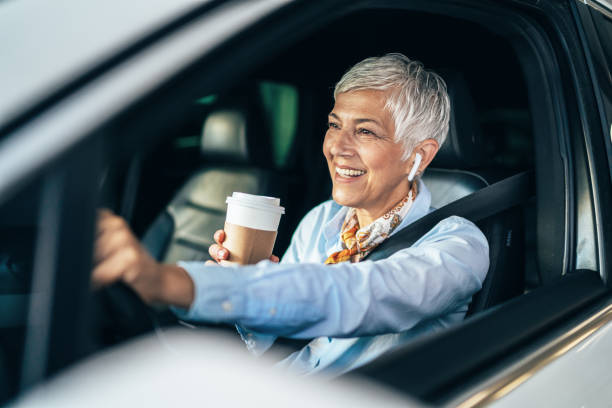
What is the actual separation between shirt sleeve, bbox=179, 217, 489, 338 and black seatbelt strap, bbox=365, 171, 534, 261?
20cm

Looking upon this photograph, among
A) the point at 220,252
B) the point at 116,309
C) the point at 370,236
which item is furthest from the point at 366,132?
the point at 116,309

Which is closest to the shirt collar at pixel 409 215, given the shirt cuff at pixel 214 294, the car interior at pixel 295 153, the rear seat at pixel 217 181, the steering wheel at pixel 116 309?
the car interior at pixel 295 153

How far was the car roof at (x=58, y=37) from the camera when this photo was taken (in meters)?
0.51

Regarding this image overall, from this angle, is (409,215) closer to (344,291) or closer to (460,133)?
(460,133)

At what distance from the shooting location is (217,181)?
291cm

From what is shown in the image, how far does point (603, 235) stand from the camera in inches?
47.6

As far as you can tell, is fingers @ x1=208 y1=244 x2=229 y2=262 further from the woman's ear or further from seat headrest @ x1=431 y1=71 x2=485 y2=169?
seat headrest @ x1=431 y1=71 x2=485 y2=169

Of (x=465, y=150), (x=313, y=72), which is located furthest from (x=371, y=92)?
(x=313, y=72)

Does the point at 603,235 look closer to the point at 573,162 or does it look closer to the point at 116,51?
the point at 573,162

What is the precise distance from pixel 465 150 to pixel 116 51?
1348 mm

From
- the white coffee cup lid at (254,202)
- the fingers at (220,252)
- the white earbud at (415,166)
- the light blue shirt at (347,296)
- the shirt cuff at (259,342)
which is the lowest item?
the shirt cuff at (259,342)

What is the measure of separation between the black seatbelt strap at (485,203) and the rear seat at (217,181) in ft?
4.74

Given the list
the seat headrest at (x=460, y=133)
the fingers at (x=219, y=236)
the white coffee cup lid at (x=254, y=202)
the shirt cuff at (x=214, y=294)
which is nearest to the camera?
the shirt cuff at (x=214, y=294)

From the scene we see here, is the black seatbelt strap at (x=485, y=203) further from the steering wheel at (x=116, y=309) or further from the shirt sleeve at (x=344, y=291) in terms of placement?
the steering wheel at (x=116, y=309)
